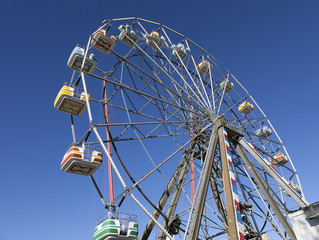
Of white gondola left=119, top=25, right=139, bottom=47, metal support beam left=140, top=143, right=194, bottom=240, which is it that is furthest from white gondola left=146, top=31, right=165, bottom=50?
metal support beam left=140, top=143, right=194, bottom=240

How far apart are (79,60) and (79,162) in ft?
17.6

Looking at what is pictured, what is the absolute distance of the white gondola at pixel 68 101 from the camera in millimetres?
11453

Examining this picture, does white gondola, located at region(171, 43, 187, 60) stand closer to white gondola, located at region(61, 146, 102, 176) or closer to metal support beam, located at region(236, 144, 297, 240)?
metal support beam, located at region(236, 144, 297, 240)

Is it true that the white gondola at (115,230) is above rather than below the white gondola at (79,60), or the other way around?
below

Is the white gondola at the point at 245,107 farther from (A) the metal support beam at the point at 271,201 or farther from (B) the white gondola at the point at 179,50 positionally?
(A) the metal support beam at the point at 271,201

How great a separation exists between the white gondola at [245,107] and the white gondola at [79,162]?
45.9 feet

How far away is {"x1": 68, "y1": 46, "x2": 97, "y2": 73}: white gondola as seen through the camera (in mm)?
12252

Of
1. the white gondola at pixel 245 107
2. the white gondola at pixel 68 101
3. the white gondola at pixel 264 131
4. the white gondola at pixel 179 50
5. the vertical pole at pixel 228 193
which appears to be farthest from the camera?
the white gondola at pixel 245 107

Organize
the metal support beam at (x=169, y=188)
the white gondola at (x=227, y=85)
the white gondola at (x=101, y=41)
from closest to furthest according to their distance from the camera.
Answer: the metal support beam at (x=169, y=188) → the white gondola at (x=101, y=41) → the white gondola at (x=227, y=85)

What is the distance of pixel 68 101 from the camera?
1153 centimetres

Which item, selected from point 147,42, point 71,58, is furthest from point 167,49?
point 71,58

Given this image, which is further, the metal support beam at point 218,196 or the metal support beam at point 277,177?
the metal support beam at point 218,196

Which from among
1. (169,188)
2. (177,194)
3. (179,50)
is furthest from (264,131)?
(169,188)

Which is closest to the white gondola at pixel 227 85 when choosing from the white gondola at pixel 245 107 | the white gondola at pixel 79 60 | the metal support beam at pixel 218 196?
the white gondola at pixel 245 107
